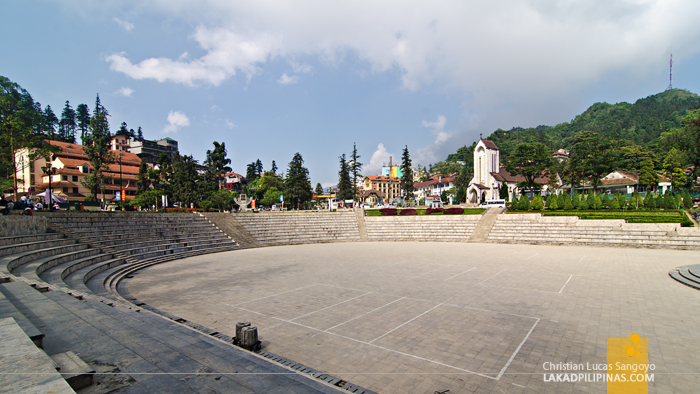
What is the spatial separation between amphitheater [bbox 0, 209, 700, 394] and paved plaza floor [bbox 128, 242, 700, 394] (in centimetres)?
5

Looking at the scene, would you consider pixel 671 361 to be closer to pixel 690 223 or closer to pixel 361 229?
pixel 690 223

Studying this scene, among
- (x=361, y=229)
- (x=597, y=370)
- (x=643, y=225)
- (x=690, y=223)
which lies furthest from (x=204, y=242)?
(x=690, y=223)

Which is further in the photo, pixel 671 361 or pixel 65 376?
pixel 671 361

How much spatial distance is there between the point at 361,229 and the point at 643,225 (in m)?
24.0

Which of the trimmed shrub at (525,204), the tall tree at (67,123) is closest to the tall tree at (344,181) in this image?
the trimmed shrub at (525,204)

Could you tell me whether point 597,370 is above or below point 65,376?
below

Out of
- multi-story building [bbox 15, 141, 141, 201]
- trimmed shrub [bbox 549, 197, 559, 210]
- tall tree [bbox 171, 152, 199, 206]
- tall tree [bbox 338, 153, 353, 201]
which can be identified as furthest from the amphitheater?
tall tree [bbox 338, 153, 353, 201]

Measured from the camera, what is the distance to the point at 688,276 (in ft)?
44.6

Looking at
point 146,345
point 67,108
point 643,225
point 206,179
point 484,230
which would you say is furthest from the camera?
point 67,108

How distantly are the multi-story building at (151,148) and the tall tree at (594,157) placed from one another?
9194 cm

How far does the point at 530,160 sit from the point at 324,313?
175 feet

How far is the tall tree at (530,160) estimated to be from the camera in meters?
52.3

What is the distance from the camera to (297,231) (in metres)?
33.7

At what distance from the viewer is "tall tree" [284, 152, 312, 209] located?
71.1 m
